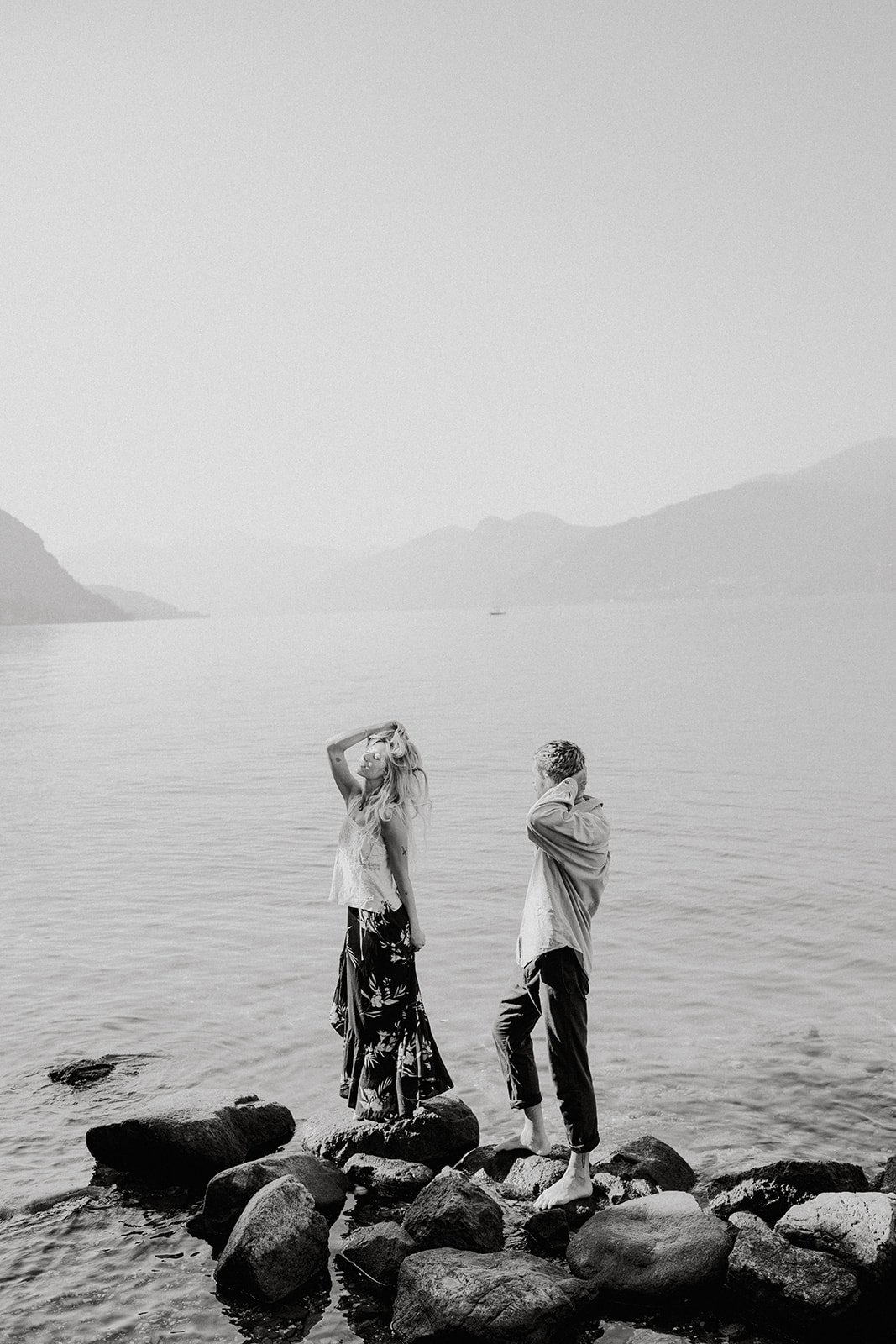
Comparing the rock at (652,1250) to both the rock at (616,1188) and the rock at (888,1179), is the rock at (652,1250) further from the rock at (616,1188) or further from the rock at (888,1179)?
the rock at (888,1179)

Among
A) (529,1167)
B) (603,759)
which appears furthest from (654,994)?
(603,759)

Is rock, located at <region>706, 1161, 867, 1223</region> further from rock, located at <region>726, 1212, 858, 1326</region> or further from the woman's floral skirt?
the woman's floral skirt

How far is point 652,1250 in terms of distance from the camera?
5.76 m

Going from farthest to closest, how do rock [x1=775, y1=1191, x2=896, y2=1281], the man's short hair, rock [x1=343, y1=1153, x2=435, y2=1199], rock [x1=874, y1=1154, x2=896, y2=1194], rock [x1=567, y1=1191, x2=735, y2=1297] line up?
rock [x1=343, y1=1153, x2=435, y2=1199] < rock [x1=874, y1=1154, x2=896, y2=1194] < the man's short hair < rock [x1=567, y1=1191, x2=735, y2=1297] < rock [x1=775, y1=1191, x2=896, y2=1281]

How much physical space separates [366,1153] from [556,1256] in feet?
5.49

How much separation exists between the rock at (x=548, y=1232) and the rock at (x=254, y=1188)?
1.26 metres

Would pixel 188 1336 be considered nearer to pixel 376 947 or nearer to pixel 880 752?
pixel 376 947

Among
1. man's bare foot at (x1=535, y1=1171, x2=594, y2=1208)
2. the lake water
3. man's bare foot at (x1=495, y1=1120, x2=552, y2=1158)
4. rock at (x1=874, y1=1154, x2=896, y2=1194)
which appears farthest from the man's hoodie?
rock at (x1=874, y1=1154, x2=896, y2=1194)

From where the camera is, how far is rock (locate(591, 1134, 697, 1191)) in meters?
6.67

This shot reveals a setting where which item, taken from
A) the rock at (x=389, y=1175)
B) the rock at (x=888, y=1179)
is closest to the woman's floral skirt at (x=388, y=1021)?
the rock at (x=389, y=1175)

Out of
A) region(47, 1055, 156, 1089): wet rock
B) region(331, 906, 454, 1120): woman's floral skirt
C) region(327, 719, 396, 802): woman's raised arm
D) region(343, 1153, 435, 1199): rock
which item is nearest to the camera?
region(343, 1153, 435, 1199): rock

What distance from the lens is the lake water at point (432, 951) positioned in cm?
704

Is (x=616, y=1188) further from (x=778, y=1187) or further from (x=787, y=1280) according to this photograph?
(x=787, y=1280)

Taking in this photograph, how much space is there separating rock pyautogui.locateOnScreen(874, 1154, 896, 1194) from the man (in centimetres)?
183
